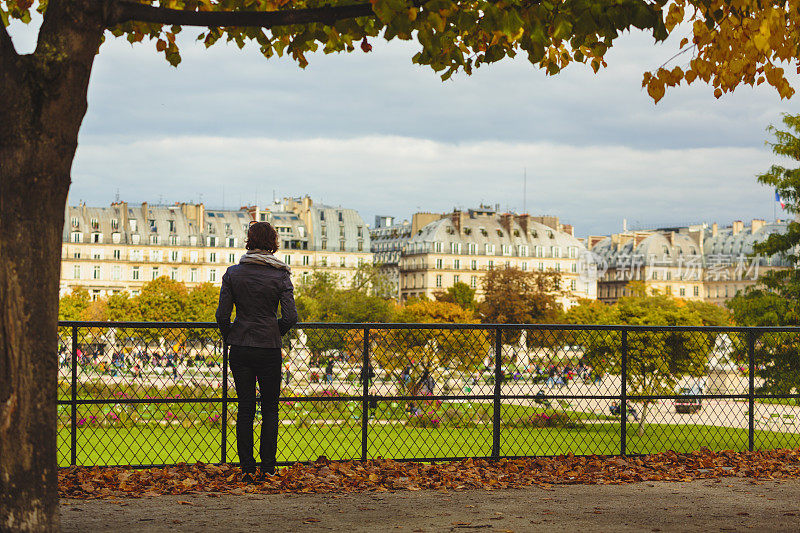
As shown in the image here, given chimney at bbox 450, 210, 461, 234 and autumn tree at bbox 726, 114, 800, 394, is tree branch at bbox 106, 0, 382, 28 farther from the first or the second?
chimney at bbox 450, 210, 461, 234

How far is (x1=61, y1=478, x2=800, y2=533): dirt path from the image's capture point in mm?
7215

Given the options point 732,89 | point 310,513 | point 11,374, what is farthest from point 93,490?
point 732,89

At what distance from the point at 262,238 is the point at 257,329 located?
0.81m

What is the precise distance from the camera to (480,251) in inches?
5817

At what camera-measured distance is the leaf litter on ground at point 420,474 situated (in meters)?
8.58

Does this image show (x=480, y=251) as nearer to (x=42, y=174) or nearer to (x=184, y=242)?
(x=184, y=242)

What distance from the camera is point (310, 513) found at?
25.1 ft

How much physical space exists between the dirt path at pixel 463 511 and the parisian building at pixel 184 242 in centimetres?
11833

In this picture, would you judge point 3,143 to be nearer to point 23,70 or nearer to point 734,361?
point 23,70

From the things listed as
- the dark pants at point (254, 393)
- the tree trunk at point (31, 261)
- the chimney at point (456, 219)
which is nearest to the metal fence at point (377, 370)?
the dark pants at point (254, 393)

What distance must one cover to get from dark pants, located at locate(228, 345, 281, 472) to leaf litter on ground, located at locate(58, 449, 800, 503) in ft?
0.82

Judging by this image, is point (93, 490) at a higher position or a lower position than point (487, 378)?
lower

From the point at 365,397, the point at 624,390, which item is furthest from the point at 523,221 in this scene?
the point at 365,397

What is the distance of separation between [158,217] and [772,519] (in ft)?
447
